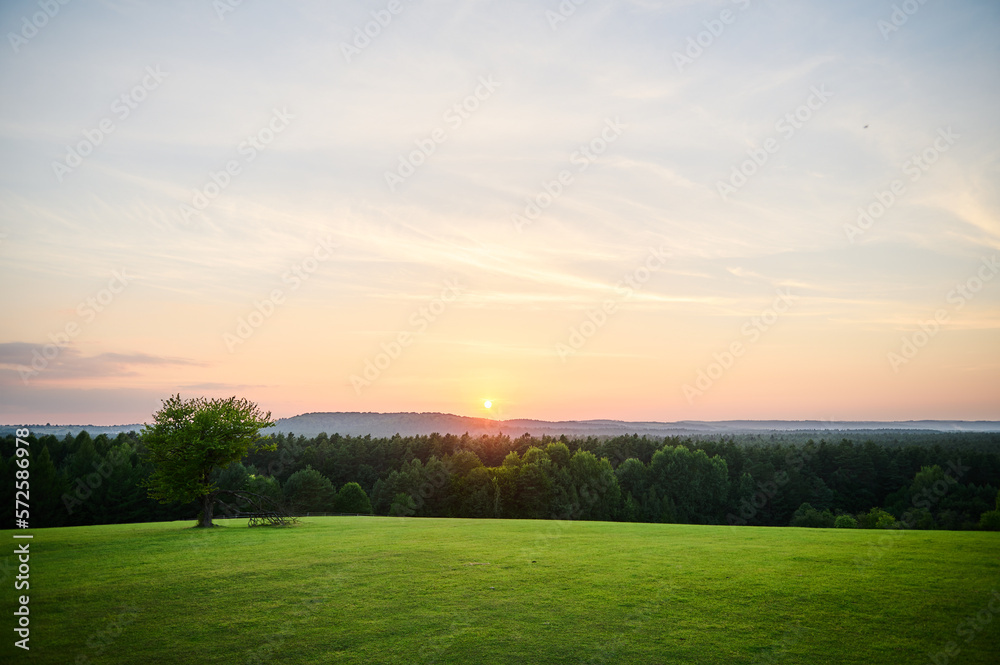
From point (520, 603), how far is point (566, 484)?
264ft

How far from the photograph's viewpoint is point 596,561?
20.9 meters

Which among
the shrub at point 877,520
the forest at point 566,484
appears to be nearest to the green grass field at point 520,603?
the shrub at point 877,520

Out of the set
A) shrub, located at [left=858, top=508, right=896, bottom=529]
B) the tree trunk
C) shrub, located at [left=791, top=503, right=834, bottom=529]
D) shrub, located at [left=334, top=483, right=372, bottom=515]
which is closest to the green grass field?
the tree trunk

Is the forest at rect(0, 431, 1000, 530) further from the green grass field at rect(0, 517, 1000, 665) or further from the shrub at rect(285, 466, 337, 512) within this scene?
the green grass field at rect(0, 517, 1000, 665)

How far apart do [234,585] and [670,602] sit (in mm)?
13229

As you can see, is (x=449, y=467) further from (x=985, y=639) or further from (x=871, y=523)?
(x=985, y=639)

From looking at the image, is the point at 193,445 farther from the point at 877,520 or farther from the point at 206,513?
the point at 877,520

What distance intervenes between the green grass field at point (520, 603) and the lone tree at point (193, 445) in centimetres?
1232

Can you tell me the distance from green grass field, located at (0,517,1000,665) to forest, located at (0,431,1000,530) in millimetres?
60982

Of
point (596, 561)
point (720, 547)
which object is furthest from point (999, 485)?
point (596, 561)

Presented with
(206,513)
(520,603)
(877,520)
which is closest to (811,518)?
(877,520)

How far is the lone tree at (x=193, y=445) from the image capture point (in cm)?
3666

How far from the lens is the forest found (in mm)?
77062

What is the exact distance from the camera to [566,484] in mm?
93000
